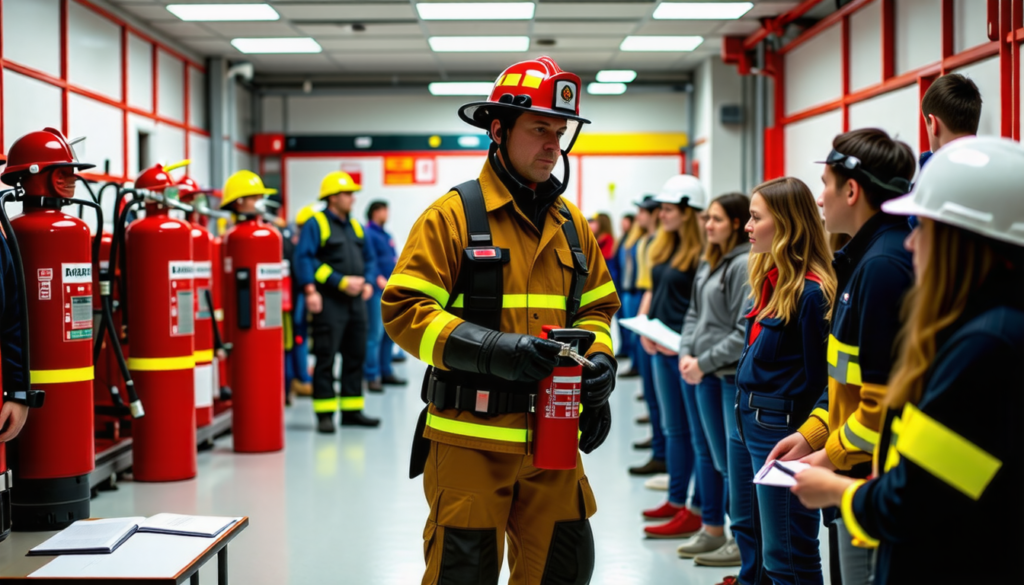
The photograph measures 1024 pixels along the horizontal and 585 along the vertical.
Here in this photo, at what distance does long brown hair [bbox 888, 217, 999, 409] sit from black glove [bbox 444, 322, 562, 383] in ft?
2.61

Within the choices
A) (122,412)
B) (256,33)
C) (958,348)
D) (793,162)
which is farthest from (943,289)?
(256,33)

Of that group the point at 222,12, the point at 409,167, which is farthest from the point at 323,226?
the point at 409,167

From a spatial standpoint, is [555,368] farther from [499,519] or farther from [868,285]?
[868,285]

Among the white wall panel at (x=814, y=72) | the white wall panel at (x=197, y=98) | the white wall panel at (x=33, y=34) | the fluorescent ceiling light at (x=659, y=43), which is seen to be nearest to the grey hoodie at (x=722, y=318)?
the white wall panel at (x=814, y=72)

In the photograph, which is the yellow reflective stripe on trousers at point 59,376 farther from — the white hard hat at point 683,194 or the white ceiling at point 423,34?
the white ceiling at point 423,34

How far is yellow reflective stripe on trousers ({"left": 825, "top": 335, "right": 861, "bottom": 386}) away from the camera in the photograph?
1.91 m

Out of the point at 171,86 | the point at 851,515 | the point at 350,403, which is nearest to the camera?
the point at 851,515

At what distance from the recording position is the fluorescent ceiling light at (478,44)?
8914 mm

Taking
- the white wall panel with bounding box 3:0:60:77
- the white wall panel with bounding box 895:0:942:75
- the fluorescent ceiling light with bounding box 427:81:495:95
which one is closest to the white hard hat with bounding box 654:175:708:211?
the white wall panel with bounding box 895:0:942:75

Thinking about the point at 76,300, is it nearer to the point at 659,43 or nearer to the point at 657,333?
the point at 657,333

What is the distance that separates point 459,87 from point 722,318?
321 inches

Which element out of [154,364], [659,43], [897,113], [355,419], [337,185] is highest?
[659,43]

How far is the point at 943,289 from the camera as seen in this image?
1.34 metres

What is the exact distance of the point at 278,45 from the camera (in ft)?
29.8
